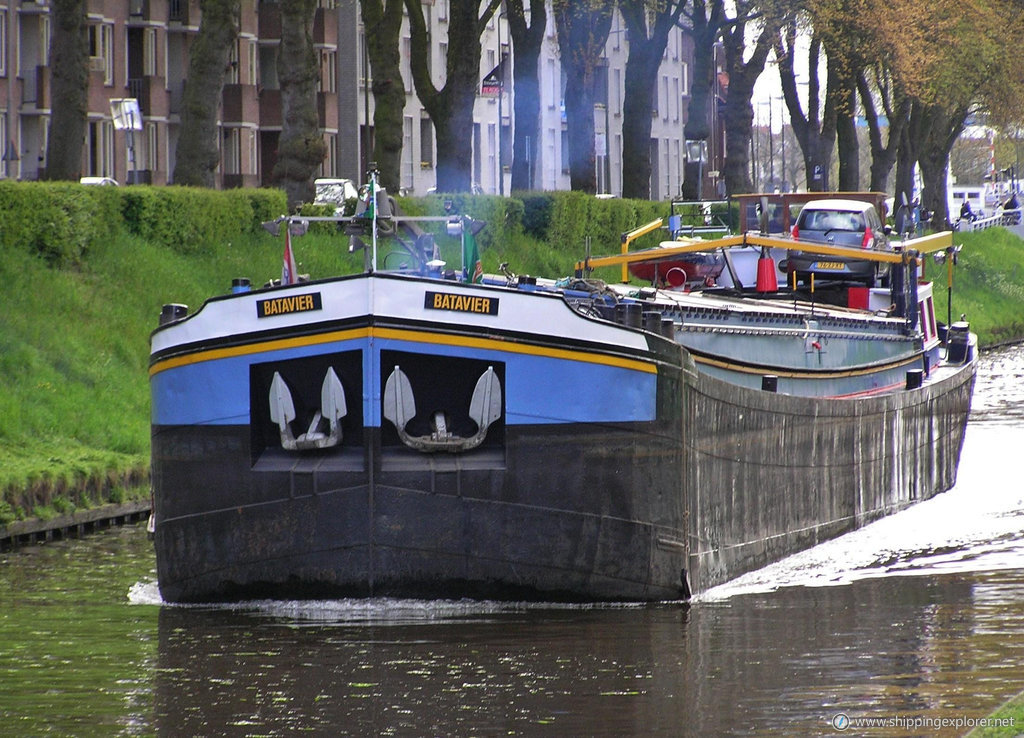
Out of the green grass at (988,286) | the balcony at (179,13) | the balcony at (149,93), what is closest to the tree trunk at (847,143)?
the green grass at (988,286)

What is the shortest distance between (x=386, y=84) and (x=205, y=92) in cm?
549

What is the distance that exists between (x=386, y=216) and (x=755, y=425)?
13.3ft

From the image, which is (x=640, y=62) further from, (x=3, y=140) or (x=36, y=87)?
(x=3, y=140)

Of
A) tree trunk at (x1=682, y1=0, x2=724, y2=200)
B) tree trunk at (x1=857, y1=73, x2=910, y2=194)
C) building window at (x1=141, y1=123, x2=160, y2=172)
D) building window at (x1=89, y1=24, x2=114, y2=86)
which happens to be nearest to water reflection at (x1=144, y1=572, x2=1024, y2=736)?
tree trunk at (x1=682, y1=0, x2=724, y2=200)

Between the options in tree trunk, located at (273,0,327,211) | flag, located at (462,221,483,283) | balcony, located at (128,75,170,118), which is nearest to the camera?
flag, located at (462,221,483,283)

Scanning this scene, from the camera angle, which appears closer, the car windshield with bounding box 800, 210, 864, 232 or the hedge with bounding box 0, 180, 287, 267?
the hedge with bounding box 0, 180, 287, 267

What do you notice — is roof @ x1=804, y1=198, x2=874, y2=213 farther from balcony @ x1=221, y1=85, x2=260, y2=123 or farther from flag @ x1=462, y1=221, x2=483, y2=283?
balcony @ x1=221, y1=85, x2=260, y2=123

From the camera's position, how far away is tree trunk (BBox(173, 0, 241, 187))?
3228 cm

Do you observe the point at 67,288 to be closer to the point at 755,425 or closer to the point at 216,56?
the point at 216,56

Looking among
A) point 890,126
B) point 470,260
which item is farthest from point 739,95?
point 470,260

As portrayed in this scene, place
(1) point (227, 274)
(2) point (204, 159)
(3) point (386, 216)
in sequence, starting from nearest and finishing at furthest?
(3) point (386, 216) → (1) point (227, 274) → (2) point (204, 159)

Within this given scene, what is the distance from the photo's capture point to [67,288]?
2706 centimetres

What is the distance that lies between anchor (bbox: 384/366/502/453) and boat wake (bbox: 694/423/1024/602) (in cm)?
252

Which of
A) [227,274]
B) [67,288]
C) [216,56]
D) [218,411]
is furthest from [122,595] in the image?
[216,56]
